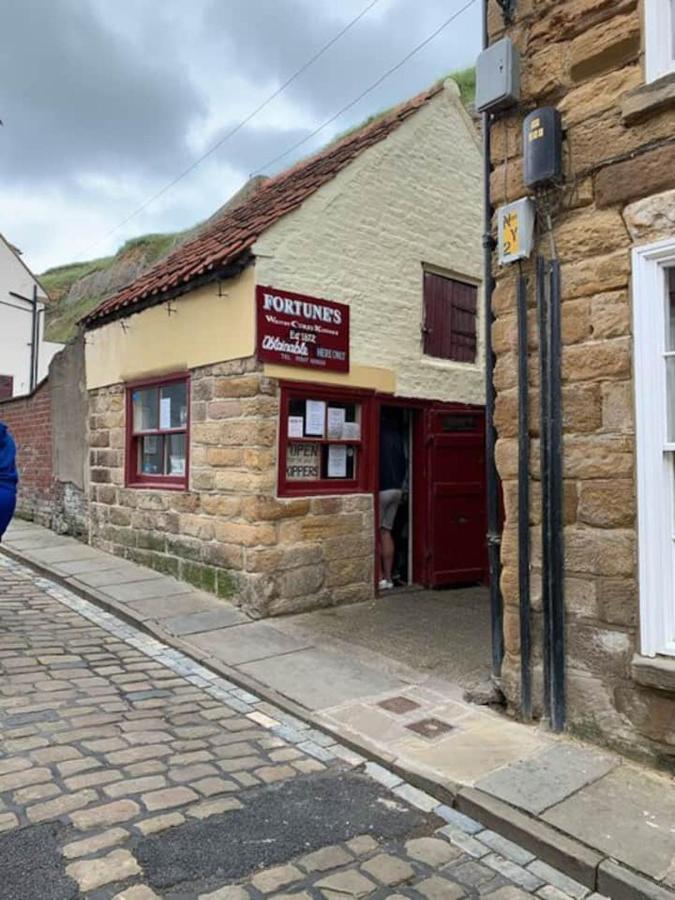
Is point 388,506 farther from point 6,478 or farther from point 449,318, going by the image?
point 6,478

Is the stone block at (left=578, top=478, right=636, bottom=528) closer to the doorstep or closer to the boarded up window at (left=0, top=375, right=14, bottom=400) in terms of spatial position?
the doorstep

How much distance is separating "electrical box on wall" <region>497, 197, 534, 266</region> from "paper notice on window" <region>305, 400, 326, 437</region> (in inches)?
130

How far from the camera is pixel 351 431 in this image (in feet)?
25.9

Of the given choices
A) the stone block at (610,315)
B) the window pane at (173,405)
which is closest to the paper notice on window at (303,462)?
the window pane at (173,405)

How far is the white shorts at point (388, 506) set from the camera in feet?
27.4

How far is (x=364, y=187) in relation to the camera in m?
8.02

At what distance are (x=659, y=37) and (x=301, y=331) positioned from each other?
13.6 feet

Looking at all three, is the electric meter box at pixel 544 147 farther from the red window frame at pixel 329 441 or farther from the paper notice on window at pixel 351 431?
the paper notice on window at pixel 351 431

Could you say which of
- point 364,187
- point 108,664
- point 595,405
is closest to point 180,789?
point 108,664

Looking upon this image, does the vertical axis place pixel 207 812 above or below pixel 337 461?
below

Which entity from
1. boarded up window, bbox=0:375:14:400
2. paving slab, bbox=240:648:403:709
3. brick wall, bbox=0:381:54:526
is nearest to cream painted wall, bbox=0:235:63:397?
boarded up window, bbox=0:375:14:400

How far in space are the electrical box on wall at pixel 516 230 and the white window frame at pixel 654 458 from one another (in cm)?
70

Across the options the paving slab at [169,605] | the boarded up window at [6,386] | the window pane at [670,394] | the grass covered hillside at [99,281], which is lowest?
the paving slab at [169,605]

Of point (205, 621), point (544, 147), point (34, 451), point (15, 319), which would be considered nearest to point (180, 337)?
point (205, 621)
